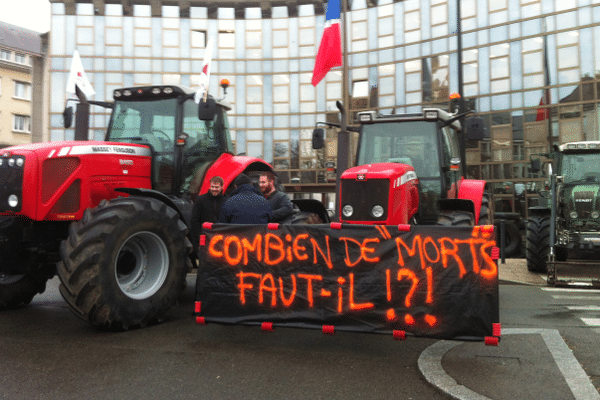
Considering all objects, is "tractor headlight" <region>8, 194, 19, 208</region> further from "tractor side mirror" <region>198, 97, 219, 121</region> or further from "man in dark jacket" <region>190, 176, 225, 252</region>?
"tractor side mirror" <region>198, 97, 219, 121</region>

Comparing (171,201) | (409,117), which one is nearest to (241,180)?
(171,201)

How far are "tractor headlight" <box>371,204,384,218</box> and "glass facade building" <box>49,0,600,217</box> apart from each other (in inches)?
758

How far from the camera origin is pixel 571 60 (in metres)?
23.6

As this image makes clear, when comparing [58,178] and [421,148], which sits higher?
[421,148]

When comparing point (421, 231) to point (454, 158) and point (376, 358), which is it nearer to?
point (376, 358)

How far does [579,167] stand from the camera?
1224 centimetres

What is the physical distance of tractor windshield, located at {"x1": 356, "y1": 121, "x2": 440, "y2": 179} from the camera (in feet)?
26.8

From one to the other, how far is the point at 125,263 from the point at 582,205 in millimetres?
9410

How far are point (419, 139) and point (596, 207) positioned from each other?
5530 mm

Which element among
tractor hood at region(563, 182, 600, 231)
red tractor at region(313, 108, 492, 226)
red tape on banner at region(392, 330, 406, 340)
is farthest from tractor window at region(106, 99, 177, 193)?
tractor hood at region(563, 182, 600, 231)

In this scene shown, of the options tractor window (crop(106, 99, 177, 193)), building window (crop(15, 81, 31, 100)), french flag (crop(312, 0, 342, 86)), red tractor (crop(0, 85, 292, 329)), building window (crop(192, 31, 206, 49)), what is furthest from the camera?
building window (crop(15, 81, 31, 100))

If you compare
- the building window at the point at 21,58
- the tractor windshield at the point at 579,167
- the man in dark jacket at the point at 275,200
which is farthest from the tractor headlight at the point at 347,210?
the building window at the point at 21,58

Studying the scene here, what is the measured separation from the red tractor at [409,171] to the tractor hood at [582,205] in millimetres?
4103

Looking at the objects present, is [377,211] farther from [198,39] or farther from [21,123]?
[21,123]
